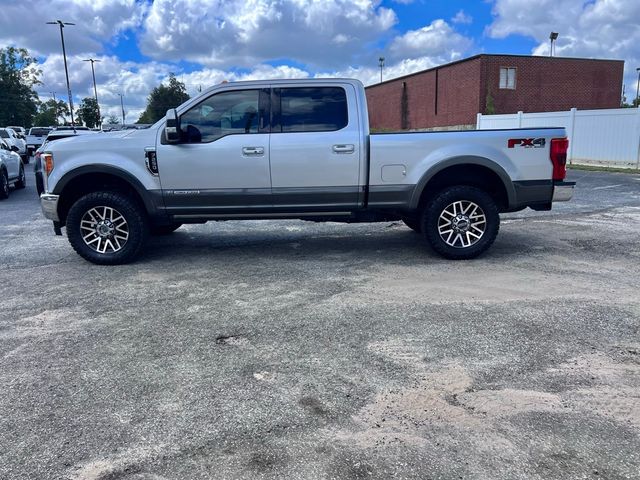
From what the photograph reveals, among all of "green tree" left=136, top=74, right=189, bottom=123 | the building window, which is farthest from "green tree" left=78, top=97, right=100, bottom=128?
the building window

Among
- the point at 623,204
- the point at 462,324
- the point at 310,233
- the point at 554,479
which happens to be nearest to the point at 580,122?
the point at 623,204

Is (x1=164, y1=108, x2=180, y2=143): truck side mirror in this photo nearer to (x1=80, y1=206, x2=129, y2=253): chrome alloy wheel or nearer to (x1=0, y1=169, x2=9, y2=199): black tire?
(x1=80, y1=206, x2=129, y2=253): chrome alloy wheel

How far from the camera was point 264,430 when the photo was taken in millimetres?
2918

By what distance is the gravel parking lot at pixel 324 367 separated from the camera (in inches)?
106

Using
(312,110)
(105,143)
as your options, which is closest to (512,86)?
(312,110)

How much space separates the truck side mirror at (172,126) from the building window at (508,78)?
35.5m

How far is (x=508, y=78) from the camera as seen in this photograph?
3738 cm

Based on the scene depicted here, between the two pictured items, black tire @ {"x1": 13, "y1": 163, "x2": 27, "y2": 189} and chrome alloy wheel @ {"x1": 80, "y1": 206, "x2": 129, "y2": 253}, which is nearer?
chrome alloy wheel @ {"x1": 80, "y1": 206, "x2": 129, "y2": 253}

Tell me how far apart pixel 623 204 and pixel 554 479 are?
32.3 ft

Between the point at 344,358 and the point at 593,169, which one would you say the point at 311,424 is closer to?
the point at 344,358

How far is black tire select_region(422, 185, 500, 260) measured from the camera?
21.0ft

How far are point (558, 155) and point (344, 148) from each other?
252 centimetres

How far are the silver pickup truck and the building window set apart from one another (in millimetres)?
33952

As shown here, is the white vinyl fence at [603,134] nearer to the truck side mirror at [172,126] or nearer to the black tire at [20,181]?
the truck side mirror at [172,126]
